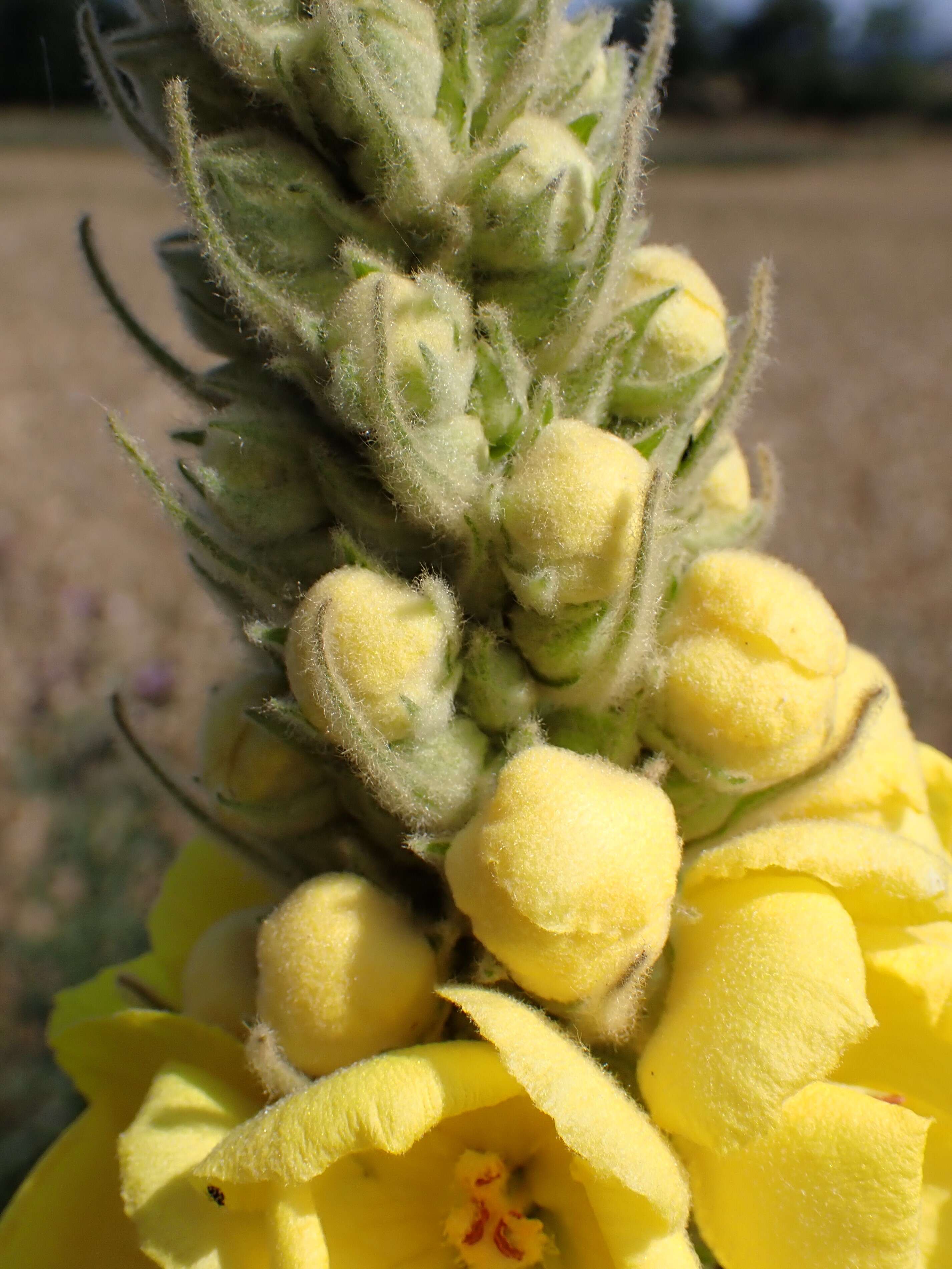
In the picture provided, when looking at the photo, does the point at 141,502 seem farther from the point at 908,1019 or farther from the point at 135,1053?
the point at 908,1019

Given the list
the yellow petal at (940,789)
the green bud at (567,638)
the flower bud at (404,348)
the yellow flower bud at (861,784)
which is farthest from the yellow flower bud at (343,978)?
the yellow petal at (940,789)

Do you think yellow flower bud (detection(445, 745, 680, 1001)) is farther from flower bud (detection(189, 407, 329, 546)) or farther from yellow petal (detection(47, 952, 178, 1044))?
yellow petal (detection(47, 952, 178, 1044))

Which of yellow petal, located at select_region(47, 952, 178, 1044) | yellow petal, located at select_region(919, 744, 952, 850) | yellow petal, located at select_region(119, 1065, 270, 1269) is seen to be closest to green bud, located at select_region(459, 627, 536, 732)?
yellow petal, located at select_region(119, 1065, 270, 1269)

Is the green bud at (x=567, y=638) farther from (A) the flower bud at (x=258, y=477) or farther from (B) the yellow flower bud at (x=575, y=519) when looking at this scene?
(A) the flower bud at (x=258, y=477)

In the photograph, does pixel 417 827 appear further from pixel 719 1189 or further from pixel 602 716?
pixel 719 1189

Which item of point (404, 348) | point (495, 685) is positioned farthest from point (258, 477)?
point (495, 685)

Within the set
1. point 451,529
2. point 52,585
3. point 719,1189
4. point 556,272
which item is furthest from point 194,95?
point 52,585
